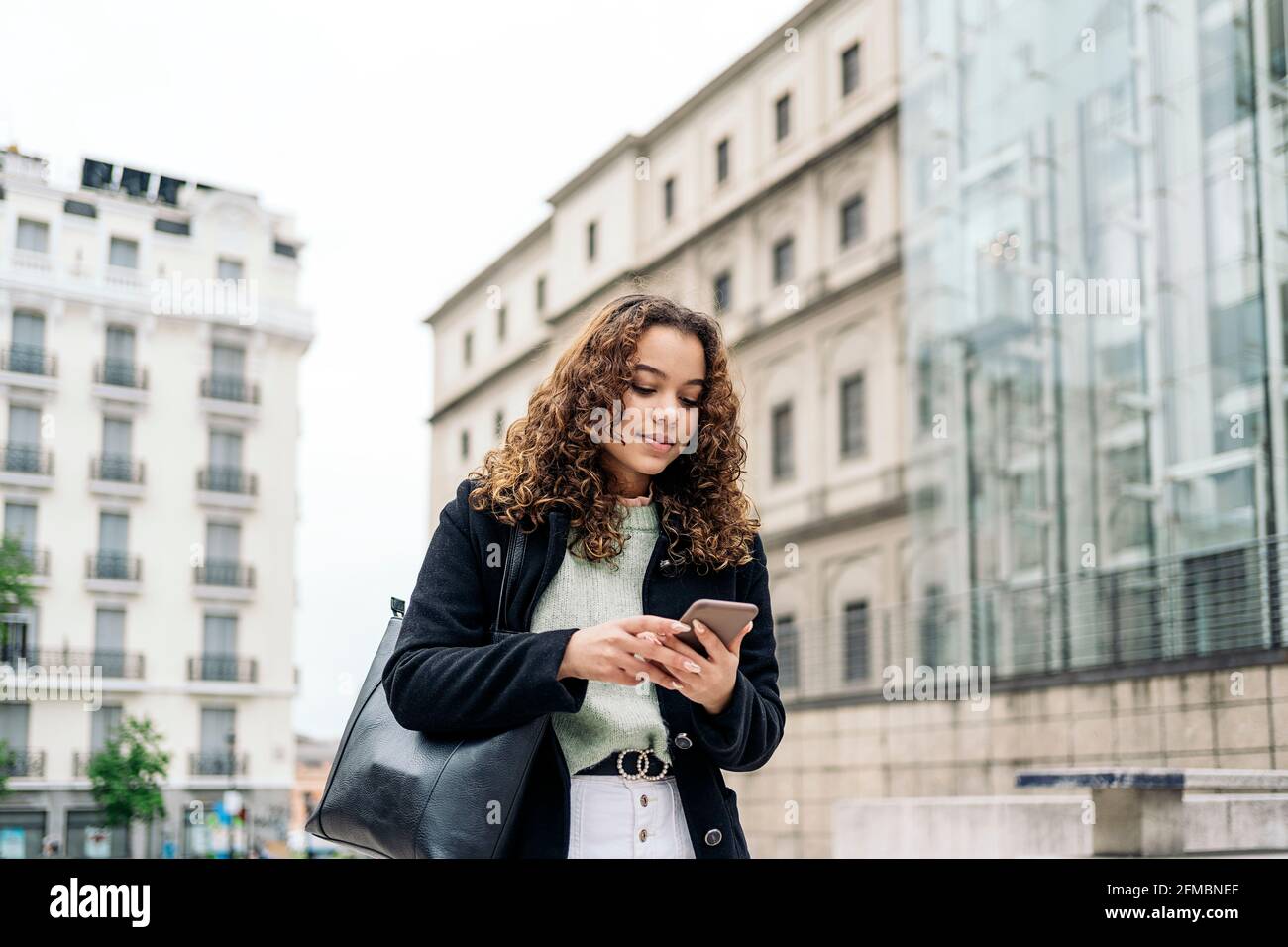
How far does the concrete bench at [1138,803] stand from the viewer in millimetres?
6062

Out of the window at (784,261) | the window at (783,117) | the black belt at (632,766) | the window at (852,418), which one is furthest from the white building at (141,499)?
the black belt at (632,766)

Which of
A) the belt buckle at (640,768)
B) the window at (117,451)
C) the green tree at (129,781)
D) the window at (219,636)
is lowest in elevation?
the green tree at (129,781)

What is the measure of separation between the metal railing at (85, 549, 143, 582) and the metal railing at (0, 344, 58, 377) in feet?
11.6

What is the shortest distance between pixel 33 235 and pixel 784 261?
45.3 feet

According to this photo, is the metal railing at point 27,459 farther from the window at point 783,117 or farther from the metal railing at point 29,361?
the window at point 783,117

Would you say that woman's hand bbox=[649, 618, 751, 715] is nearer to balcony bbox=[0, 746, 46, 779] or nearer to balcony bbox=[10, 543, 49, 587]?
balcony bbox=[0, 746, 46, 779]

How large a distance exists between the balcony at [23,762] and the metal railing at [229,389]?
7.44m

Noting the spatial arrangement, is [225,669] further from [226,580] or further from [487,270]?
[487,270]

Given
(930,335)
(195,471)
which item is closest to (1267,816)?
(930,335)

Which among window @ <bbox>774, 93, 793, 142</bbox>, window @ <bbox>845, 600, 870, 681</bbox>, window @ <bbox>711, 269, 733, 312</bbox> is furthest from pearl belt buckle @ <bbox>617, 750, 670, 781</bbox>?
window @ <bbox>711, 269, 733, 312</bbox>

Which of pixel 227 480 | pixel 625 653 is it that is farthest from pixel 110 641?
pixel 625 653
